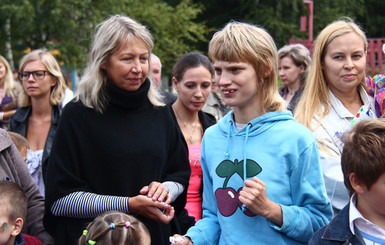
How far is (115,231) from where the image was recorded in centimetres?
240

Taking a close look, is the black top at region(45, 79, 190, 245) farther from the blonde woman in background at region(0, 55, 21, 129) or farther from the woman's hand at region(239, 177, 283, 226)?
the blonde woman in background at region(0, 55, 21, 129)

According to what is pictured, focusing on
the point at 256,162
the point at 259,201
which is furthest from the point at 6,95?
the point at 259,201

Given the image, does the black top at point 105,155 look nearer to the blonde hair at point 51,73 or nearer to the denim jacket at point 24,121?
the denim jacket at point 24,121

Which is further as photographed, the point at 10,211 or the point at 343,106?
the point at 343,106

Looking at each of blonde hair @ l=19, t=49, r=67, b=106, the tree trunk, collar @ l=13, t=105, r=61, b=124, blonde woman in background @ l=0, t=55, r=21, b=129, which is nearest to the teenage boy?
collar @ l=13, t=105, r=61, b=124

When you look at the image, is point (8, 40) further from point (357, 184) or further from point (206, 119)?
point (357, 184)

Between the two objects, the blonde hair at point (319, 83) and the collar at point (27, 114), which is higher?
the blonde hair at point (319, 83)

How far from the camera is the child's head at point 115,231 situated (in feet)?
7.86

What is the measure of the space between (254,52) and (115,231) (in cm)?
115

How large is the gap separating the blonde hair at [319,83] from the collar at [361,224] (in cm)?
90

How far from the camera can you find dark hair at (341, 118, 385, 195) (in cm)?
209

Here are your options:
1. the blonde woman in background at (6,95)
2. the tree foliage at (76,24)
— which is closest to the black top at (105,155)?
the blonde woman in background at (6,95)

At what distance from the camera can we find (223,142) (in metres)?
2.56

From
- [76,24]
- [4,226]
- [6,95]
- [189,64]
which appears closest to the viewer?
[4,226]
